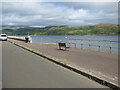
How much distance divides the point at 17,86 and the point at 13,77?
1.30 m

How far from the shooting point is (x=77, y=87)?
551 cm

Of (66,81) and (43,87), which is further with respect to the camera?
(66,81)

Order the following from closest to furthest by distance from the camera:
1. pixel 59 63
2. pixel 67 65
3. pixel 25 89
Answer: pixel 25 89 < pixel 67 65 < pixel 59 63

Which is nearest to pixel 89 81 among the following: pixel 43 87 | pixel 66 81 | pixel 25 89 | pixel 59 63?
pixel 66 81

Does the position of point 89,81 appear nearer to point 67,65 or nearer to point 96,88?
point 96,88

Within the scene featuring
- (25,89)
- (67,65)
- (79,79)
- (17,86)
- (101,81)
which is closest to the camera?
(25,89)

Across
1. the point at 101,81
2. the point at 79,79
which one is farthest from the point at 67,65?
the point at 101,81

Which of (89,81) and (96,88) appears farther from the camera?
(89,81)

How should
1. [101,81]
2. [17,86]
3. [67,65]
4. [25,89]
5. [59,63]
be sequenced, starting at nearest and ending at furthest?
[25,89] < [17,86] < [101,81] < [67,65] < [59,63]

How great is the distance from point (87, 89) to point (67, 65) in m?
3.49

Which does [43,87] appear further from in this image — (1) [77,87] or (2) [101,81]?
(2) [101,81]

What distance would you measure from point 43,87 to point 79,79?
5.47 feet

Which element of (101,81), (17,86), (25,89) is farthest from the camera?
(101,81)

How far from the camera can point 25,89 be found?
5.24 metres
